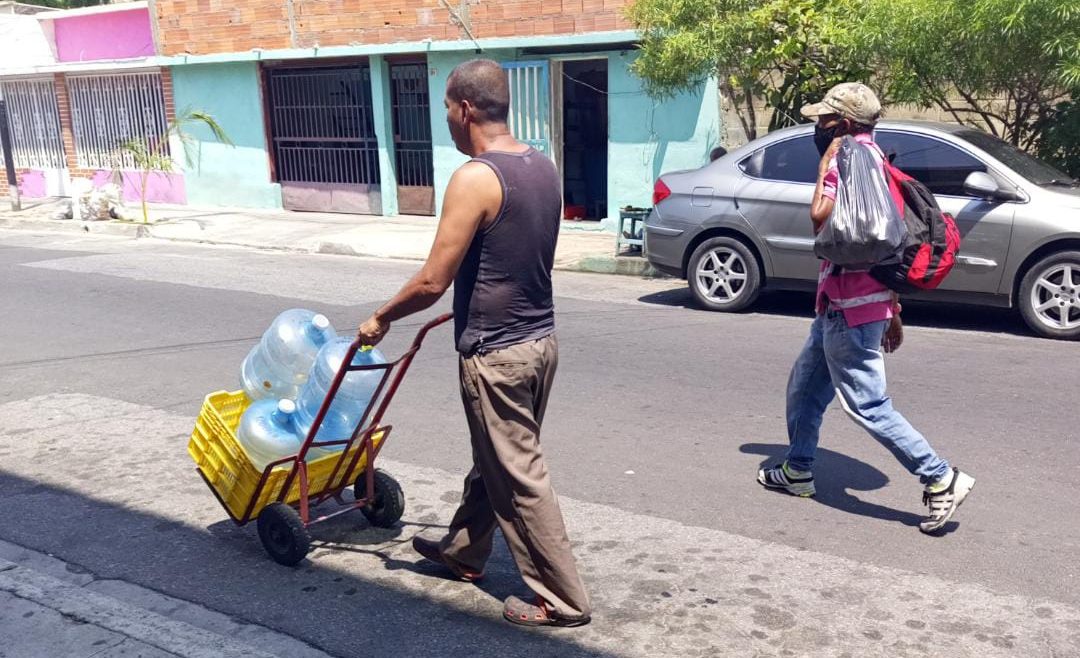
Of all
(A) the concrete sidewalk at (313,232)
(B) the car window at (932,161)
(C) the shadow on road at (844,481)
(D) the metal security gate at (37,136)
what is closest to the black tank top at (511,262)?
(C) the shadow on road at (844,481)

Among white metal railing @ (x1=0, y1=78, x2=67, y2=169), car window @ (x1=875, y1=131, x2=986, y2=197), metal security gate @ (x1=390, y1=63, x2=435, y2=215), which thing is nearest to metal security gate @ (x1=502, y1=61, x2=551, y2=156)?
metal security gate @ (x1=390, y1=63, x2=435, y2=215)

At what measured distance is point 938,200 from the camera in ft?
26.5

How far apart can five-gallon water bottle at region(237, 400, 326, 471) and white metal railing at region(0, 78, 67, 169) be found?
19919 mm

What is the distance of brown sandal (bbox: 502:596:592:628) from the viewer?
139 inches

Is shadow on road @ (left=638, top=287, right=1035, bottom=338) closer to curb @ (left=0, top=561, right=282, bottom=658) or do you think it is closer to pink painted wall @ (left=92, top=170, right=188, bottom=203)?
curb @ (left=0, top=561, right=282, bottom=658)

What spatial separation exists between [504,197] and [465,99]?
0.37m

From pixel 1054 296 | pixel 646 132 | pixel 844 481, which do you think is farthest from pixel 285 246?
pixel 844 481

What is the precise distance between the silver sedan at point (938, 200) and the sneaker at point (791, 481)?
3.27 m

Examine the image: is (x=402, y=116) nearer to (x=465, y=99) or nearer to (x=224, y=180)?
(x=224, y=180)

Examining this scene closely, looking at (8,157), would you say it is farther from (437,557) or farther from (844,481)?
(844,481)

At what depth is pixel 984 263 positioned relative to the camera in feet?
25.9

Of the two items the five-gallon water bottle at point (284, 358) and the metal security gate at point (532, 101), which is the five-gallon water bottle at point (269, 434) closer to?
the five-gallon water bottle at point (284, 358)

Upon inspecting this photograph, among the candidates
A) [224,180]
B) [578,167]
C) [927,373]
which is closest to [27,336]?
[927,373]

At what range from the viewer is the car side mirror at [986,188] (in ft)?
25.2
